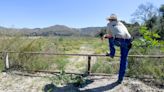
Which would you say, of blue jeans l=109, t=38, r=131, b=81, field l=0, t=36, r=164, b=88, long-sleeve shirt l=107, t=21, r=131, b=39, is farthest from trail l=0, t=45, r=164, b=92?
long-sleeve shirt l=107, t=21, r=131, b=39

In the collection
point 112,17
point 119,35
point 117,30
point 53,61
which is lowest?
point 53,61

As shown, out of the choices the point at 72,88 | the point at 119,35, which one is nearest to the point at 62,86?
the point at 72,88

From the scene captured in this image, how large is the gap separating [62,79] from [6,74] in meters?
2.23

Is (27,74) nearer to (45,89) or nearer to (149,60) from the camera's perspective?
(45,89)

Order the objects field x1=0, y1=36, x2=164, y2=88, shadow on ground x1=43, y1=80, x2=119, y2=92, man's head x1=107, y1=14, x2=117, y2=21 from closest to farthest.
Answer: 1. man's head x1=107, y1=14, x2=117, y2=21
2. shadow on ground x1=43, y1=80, x2=119, y2=92
3. field x1=0, y1=36, x2=164, y2=88

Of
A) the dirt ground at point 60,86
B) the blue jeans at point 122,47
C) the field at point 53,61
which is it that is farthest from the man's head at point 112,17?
the dirt ground at point 60,86

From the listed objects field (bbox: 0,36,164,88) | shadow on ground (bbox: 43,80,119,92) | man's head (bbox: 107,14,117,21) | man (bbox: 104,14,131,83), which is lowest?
shadow on ground (bbox: 43,80,119,92)

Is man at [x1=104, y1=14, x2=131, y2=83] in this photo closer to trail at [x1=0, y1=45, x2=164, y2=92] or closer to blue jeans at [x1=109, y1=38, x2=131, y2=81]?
blue jeans at [x1=109, y1=38, x2=131, y2=81]

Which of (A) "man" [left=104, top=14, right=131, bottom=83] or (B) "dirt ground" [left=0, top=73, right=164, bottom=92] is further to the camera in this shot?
(B) "dirt ground" [left=0, top=73, right=164, bottom=92]

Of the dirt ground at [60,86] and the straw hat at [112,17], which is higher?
the straw hat at [112,17]

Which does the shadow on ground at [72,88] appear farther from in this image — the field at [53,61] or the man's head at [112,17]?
the man's head at [112,17]

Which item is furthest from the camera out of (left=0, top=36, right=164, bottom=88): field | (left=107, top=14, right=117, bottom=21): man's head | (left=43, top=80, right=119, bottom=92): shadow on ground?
(left=0, top=36, right=164, bottom=88): field

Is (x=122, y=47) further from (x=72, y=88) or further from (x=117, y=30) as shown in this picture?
(x=72, y=88)

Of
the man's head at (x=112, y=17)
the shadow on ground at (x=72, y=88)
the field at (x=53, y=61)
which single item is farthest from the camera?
the field at (x=53, y=61)
